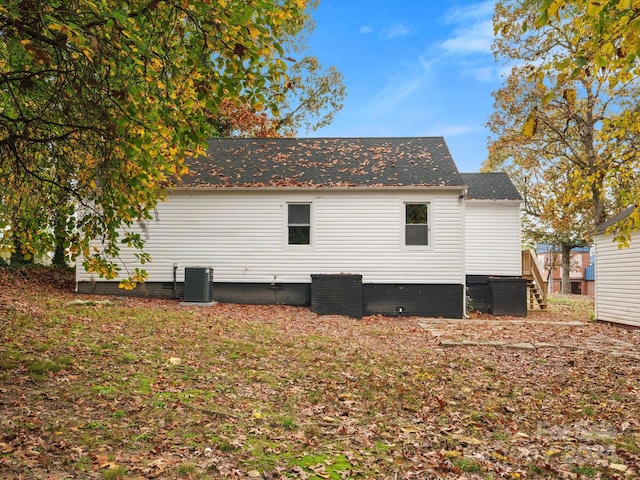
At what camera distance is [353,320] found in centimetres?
1366

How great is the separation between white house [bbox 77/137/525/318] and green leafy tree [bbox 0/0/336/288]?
328 inches

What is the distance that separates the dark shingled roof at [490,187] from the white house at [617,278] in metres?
4.11

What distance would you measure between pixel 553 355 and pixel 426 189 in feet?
24.0

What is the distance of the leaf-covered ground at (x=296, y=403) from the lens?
390 cm

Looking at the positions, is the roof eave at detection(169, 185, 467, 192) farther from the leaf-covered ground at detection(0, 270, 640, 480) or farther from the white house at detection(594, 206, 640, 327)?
the leaf-covered ground at detection(0, 270, 640, 480)

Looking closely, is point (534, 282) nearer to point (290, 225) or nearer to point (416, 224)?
point (416, 224)

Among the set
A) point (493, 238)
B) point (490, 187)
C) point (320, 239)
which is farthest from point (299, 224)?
point (490, 187)

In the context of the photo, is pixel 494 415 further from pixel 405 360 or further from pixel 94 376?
pixel 94 376

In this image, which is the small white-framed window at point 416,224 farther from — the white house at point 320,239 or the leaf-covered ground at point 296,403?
the leaf-covered ground at point 296,403

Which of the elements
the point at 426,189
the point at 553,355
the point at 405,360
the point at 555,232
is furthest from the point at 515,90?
the point at 405,360

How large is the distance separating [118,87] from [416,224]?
11.3 meters

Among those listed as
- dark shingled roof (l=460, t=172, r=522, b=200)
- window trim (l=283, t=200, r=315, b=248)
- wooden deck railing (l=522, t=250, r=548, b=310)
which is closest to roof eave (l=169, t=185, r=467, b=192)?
window trim (l=283, t=200, r=315, b=248)

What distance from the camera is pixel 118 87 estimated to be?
5492mm

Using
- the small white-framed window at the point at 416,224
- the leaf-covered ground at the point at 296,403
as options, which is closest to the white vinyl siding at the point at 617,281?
the leaf-covered ground at the point at 296,403
